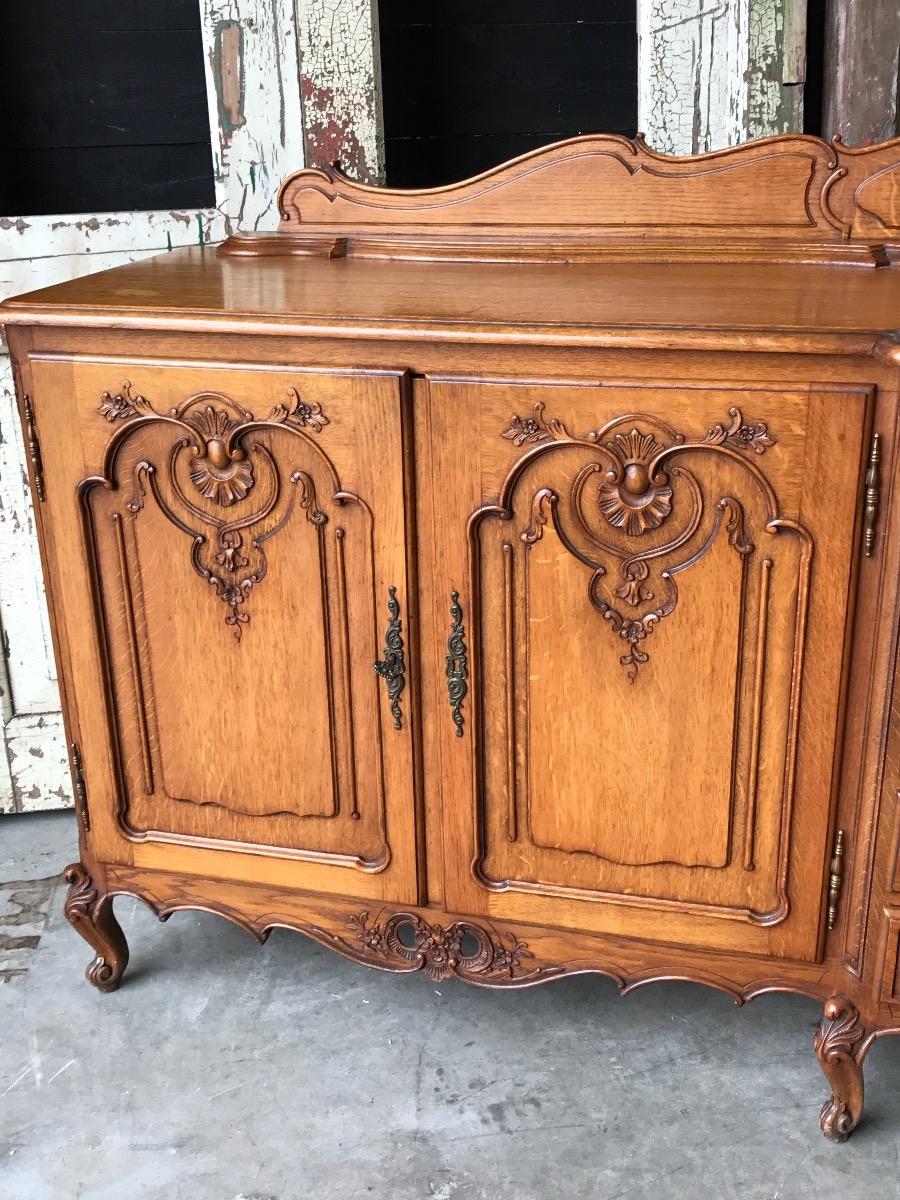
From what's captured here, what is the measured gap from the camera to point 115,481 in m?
1.92

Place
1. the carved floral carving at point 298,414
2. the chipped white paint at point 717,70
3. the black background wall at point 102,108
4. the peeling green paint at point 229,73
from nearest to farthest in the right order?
1. the carved floral carving at point 298,414
2. the chipped white paint at point 717,70
3. the peeling green paint at point 229,73
4. the black background wall at point 102,108

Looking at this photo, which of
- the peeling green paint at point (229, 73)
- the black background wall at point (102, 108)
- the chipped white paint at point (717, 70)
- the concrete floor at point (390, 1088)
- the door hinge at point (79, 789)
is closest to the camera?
the concrete floor at point (390, 1088)

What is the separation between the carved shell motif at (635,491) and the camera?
5.47ft

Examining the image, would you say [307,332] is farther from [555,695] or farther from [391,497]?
[555,695]

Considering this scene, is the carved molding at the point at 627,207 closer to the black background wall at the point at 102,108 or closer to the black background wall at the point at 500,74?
the black background wall at the point at 500,74

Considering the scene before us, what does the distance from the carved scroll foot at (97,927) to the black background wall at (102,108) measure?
1.44 meters

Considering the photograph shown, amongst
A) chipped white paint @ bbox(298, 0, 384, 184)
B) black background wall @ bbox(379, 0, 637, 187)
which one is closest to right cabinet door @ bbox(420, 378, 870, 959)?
chipped white paint @ bbox(298, 0, 384, 184)

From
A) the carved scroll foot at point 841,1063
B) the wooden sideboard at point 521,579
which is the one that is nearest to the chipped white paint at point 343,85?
the wooden sideboard at point 521,579

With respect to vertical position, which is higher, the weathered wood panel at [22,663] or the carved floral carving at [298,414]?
the carved floral carving at [298,414]

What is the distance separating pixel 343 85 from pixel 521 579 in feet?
3.80

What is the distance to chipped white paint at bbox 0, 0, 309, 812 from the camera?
93.7 inches

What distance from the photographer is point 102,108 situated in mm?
2605

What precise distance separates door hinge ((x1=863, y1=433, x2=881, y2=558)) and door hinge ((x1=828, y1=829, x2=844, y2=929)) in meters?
0.44

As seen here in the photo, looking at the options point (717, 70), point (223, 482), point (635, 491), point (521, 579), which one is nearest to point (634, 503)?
point (635, 491)
